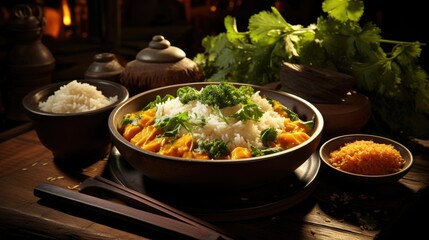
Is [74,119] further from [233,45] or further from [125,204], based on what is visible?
[233,45]

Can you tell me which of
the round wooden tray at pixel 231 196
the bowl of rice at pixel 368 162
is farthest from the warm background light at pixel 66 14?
the bowl of rice at pixel 368 162

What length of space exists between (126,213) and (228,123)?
63 cm

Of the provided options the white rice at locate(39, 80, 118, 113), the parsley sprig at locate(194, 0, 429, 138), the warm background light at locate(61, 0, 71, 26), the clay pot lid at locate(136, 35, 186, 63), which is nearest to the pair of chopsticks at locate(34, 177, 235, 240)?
the white rice at locate(39, 80, 118, 113)

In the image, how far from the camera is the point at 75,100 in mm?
2309

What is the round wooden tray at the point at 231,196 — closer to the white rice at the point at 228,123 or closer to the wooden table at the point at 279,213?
the wooden table at the point at 279,213

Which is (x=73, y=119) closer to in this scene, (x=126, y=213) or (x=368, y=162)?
(x=126, y=213)

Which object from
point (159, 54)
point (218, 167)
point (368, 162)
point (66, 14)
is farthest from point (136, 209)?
point (66, 14)

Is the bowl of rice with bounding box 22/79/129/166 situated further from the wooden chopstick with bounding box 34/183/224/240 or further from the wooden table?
the wooden chopstick with bounding box 34/183/224/240

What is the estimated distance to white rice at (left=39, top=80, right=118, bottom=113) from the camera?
2252 mm

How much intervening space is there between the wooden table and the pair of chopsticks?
0.22ft

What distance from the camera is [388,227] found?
5.87 feet

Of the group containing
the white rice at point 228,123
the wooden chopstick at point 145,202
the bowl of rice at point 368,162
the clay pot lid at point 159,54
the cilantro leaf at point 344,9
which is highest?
the cilantro leaf at point 344,9

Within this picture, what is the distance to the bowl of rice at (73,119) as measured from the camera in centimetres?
214

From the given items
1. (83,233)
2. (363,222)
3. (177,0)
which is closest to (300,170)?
(363,222)
